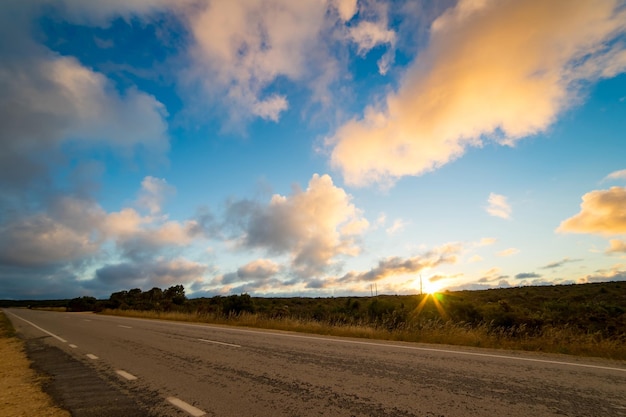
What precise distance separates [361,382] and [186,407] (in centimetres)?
264

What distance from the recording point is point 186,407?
4.36 meters

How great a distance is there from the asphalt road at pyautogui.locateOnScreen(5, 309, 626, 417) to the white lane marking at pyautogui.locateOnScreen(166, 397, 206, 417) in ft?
0.04

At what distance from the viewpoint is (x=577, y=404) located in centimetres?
408

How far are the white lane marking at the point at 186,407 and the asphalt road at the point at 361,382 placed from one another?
0.04ft

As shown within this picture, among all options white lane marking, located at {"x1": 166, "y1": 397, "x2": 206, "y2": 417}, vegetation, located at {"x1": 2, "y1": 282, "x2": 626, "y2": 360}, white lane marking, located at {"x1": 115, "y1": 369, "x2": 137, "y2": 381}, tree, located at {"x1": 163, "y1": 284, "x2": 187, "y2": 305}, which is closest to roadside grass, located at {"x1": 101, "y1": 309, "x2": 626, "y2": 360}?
vegetation, located at {"x1": 2, "y1": 282, "x2": 626, "y2": 360}

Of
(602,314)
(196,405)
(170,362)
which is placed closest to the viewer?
(196,405)

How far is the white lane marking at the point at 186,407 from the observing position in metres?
4.11

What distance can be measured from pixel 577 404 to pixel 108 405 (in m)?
6.34

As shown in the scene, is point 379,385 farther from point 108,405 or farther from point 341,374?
point 108,405

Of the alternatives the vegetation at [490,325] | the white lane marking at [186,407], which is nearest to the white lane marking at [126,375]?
the white lane marking at [186,407]

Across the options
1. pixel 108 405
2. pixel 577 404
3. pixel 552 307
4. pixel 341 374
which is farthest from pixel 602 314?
pixel 108 405

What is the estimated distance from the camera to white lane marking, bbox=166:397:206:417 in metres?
4.11

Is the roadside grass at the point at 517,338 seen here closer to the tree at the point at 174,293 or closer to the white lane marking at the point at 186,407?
the white lane marking at the point at 186,407

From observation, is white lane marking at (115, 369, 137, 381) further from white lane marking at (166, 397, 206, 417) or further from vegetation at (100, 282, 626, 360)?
vegetation at (100, 282, 626, 360)
